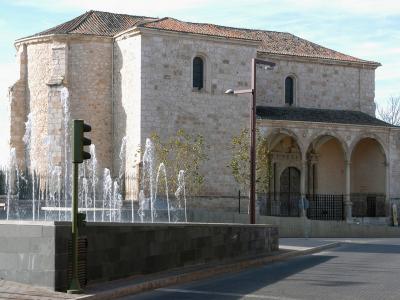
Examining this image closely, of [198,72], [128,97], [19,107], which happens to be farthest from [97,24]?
[198,72]

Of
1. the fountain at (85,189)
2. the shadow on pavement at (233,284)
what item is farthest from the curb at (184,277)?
the fountain at (85,189)

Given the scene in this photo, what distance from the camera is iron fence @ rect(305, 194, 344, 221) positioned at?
4012 centimetres

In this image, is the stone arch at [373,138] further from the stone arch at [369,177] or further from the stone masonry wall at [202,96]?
the stone masonry wall at [202,96]

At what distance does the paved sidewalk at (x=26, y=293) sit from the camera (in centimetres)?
1059

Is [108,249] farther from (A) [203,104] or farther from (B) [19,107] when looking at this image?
(B) [19,107]

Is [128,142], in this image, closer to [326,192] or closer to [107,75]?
[107,75]

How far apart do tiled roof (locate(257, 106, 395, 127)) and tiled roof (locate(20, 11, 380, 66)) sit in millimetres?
3056

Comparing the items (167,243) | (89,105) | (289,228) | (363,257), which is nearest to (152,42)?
(89,105)

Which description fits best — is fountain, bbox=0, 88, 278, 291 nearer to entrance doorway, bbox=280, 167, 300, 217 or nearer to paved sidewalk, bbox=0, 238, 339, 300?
paved sidewalk, bbox=0, 238, 339, 300

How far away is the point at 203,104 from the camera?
36.8 m

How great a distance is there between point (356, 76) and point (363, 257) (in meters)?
24.6

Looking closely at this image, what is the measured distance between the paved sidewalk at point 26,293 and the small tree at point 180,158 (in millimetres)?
22679

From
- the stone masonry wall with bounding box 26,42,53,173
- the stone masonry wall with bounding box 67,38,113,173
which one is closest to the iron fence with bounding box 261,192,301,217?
the stone masonry wall with bounding box 67,38,113,173

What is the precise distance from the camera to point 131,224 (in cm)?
1346
